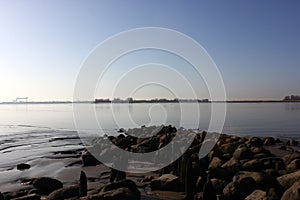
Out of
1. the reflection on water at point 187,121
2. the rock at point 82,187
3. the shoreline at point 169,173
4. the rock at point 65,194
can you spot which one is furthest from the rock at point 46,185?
the reflection on water at point 187,121

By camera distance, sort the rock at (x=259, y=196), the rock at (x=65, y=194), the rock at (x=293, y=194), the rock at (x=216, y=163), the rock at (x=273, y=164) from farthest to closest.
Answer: the rock at (x=216, y=163) < the rock at (x=273, y=164) < the rock at (x=65, y=194) < the rock at (x=259, y=196) < the rock at (x=293, y=194)

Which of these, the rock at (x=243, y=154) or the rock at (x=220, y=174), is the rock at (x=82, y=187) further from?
the rock at (x=243, y=154)

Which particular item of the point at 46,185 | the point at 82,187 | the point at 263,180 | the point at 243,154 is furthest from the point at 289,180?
the point at 46,185

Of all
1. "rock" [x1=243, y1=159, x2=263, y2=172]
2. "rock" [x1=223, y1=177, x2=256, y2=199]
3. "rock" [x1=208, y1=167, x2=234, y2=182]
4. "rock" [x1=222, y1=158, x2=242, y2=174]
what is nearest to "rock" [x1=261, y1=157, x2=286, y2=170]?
"rock" [x1=243, y1=159, x2=263, y2=172]

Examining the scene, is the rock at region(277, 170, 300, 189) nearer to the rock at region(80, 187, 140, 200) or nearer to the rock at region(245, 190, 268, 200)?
the rock at region(245, 190, 268, 200)

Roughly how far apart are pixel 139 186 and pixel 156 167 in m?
Answer: 5.40

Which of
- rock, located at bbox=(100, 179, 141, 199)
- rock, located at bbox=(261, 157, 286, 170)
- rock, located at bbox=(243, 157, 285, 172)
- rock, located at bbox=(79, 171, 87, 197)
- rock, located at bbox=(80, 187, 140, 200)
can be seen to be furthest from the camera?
rock, located at bbox=(243, 157, 285, 172)

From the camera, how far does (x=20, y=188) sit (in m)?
16.5

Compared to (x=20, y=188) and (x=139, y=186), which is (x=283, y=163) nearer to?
(x=139, y=186)

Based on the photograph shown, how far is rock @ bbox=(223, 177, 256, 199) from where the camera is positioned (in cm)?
1255

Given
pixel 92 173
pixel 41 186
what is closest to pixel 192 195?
pixel 41 186

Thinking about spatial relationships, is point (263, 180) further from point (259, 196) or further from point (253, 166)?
point (253, 166)

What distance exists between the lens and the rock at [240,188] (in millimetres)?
12547

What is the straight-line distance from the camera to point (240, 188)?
41.5 feet
